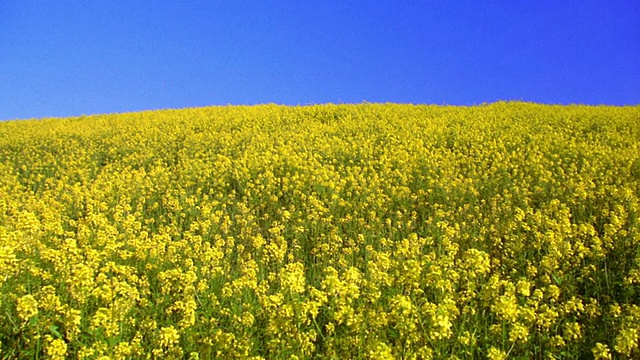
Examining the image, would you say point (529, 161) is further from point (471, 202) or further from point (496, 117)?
point (496, 117)

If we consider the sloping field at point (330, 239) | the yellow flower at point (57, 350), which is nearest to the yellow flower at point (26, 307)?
the sloping field at point (330, 239)

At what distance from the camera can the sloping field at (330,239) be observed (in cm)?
356

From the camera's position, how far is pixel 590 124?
50.4 feet

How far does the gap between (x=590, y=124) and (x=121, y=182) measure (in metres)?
13.7

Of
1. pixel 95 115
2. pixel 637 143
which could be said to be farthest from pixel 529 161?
pixel 95 115

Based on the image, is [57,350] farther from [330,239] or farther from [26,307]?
[330,239]

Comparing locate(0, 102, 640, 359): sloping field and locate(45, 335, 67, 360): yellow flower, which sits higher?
locate(0, 102, 640, 359): sloping field

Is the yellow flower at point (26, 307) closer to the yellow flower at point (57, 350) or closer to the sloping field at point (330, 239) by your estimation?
the sloping field at point (330, 239)

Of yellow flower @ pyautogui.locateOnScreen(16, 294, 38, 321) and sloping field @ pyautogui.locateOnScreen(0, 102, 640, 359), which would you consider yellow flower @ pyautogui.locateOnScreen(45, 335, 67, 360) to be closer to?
sloping field @ pyautogui.locateOnScreen(0, 102, 640, 359)

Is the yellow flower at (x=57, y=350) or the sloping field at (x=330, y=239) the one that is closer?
the yellow flower at (x=57, y=350)

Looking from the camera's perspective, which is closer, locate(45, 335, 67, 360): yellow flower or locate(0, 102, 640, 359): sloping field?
locate(45, 335, 67, 360): yellow flower

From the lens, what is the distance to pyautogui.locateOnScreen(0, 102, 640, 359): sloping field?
356 cm

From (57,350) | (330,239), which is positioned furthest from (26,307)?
(330,239)

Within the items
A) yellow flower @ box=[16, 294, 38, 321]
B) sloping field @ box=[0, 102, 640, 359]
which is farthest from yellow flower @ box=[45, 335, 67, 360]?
yellow flower @ box=[16, 294, 38, 321]
